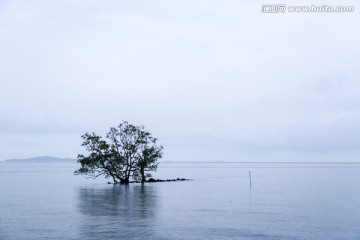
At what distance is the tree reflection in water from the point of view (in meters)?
37.2

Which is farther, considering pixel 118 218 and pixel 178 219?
pixel 178 219

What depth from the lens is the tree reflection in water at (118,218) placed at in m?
37.2

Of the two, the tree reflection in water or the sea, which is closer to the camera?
the tree reflection in water

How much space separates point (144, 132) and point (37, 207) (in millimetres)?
44077

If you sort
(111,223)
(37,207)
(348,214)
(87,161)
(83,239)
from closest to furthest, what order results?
(83,239)
(111,223)
(348,214)
(37,207)
(87,161)

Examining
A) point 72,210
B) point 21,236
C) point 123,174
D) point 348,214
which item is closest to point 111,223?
point 21,236

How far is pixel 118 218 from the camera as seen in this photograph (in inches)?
1800

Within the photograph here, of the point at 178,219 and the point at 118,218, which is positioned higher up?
the point at 118,218

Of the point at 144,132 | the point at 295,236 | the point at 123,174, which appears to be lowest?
the point at 295,236

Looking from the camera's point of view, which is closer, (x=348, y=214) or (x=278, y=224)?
(x=278, y=224)

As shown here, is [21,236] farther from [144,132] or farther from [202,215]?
[144,132]

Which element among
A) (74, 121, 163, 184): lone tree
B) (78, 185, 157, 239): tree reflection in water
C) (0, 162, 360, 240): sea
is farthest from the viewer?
(74, 121, 163, 184): lone tree

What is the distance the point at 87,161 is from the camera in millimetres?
94188

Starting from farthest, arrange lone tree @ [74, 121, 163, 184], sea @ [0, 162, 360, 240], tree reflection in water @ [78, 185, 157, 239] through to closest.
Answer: lone tree @ [74, 121, 163, 184]
sea @ [0, 162, 360, 240]
tree reflection in water @ [78, 185, 157, 239]
